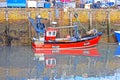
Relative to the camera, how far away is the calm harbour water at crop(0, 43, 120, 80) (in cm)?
1675

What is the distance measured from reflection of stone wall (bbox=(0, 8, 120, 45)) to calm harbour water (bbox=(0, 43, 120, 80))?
0.92 m

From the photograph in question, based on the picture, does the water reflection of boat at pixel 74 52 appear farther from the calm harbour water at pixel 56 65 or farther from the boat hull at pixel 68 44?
the boat hull at pixel 68 44

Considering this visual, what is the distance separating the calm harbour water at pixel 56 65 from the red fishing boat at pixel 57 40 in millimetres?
724

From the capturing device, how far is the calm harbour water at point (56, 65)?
16.8m

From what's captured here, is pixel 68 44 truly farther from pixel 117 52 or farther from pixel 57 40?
pixel 117 52

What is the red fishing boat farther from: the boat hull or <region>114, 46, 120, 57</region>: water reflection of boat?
<region>114, 46, 120, 57</region>: water reflection of boat

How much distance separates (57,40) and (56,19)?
184 centimetres

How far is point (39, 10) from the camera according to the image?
2452cm

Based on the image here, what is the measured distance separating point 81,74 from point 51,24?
25.1 feet

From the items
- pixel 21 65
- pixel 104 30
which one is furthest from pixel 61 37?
pixel 21 65

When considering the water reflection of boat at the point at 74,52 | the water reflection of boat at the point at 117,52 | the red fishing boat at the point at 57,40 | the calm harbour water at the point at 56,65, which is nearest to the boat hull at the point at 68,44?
the red fishing boat at the point at 57,40

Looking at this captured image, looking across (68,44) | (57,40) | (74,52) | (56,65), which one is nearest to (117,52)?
A: (74,52)

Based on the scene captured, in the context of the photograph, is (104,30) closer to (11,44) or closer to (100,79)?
(11,44)

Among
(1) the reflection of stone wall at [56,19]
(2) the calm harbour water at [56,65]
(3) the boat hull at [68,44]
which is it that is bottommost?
(2) the calm harbour water at [56,65]
